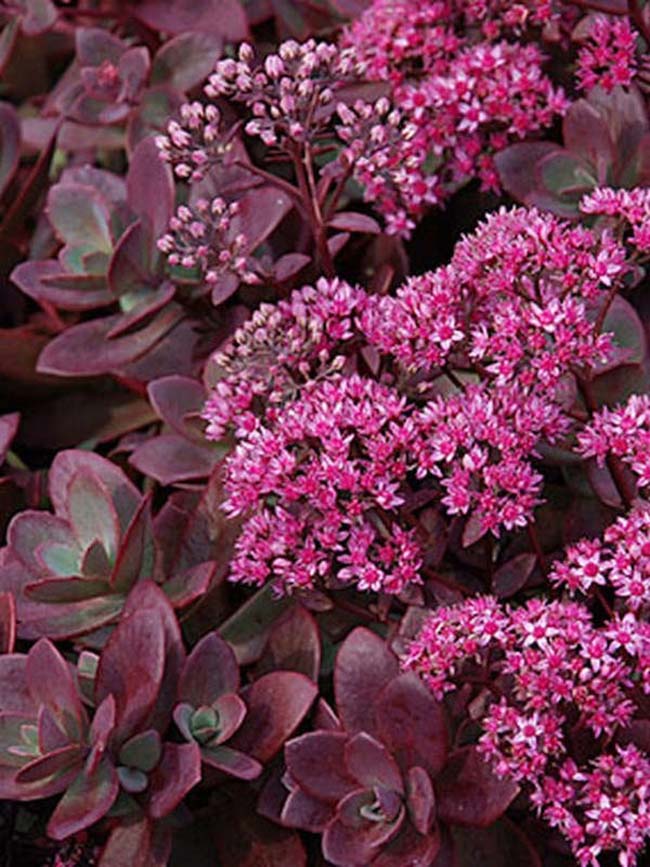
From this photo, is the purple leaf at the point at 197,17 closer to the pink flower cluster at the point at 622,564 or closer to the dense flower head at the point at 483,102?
the dense flower head at the point at 483,102

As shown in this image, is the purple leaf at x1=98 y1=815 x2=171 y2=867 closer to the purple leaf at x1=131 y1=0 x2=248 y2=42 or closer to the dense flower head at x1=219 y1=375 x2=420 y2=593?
the dense flower head at x1=219 y1=375 x2=420 y2=593

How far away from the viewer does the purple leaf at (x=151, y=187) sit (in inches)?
78.7

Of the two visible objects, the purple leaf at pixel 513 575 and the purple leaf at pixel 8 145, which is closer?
the purple leaf at pixel 513 575

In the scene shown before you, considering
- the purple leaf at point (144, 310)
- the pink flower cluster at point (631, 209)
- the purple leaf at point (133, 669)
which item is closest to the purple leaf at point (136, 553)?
the purple leaf at point (133, 669)

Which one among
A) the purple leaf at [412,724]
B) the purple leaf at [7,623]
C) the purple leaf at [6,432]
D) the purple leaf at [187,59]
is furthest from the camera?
the purple leaf at [187,59]

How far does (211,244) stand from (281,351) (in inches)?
8.5

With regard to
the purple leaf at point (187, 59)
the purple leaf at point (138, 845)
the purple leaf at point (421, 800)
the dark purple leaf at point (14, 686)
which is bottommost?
the purple leaf at point (138, 845)

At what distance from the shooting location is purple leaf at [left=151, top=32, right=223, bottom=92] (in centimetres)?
223

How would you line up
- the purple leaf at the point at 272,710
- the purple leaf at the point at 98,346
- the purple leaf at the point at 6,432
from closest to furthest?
1. the purple leaf at the point at 272,710
2. the purple leaf at the point at 6,432
3. the purple leaf at the point at 98,346

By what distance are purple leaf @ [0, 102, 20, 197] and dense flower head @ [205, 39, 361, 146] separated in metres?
0.67

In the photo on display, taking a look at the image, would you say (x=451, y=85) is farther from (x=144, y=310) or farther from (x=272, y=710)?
(x=272, y=710)

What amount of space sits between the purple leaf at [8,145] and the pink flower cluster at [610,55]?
2.98 feet

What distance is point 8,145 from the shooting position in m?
2.27

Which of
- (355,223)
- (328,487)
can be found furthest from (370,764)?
(355,223)
